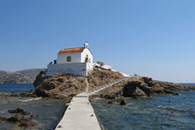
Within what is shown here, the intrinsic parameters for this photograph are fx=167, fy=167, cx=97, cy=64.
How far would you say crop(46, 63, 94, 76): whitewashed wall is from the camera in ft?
127

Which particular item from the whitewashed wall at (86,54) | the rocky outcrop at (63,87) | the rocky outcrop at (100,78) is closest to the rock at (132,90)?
the rocky outcrop at (100,78)

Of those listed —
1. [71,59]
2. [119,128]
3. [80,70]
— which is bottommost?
[119,128]

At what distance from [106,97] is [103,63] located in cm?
1550

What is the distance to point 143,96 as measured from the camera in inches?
1475

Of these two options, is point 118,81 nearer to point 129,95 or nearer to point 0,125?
point 129,95

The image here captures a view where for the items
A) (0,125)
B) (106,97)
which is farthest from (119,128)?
(106,97)

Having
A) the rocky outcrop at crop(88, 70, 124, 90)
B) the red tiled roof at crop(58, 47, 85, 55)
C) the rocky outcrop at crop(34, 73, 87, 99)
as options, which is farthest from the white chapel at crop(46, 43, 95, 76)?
the rocky outcrop at crop(34, 73, 87, 99)

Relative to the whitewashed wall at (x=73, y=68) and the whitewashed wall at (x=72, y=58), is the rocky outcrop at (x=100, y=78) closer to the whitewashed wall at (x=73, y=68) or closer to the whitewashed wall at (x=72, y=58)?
the whitewashed wall at (x=73, y=68)

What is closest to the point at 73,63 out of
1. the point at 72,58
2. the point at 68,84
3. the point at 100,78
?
the point at 72,58

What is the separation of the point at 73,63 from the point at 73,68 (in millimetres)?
1187

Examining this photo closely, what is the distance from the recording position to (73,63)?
39.6 meters

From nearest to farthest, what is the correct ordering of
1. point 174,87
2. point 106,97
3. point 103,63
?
point 106,97, point 103,63, point 174,87

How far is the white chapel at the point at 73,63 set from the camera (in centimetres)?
3906

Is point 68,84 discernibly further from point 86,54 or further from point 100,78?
point 86,54
